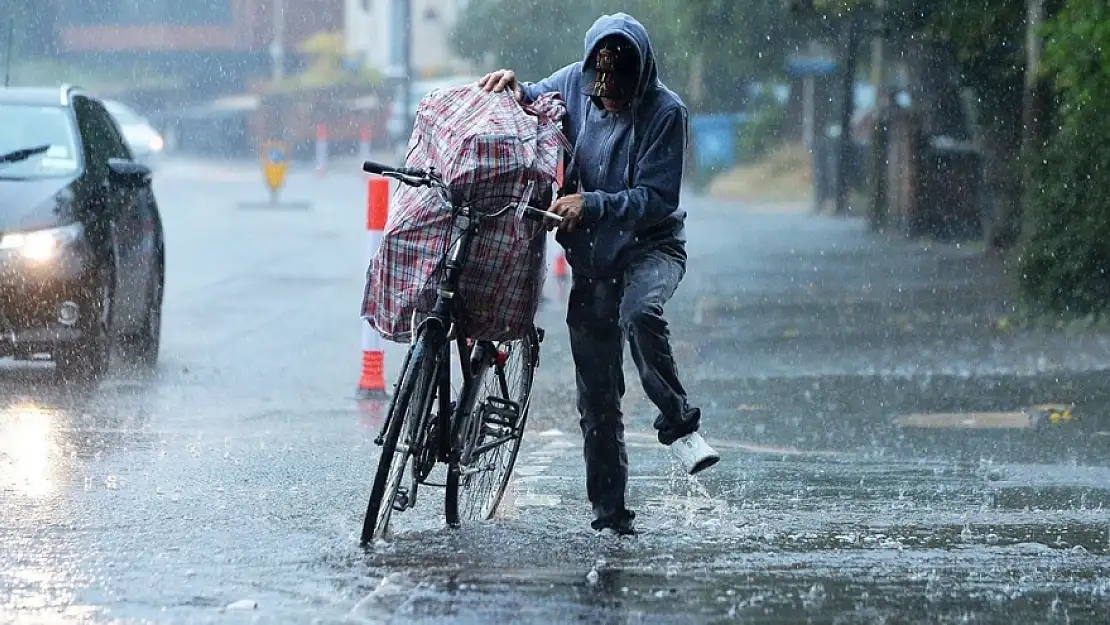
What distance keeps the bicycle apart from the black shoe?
415 millimetres

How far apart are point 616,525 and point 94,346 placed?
18.2 feet

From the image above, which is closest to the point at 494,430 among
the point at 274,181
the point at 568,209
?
the point at 568,209

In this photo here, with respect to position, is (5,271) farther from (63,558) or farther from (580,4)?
(580,4)

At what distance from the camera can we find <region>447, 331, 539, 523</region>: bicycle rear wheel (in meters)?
6.77

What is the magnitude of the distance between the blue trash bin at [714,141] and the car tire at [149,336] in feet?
117

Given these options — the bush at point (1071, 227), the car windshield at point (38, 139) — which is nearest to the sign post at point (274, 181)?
the bush at point (1071, 227)

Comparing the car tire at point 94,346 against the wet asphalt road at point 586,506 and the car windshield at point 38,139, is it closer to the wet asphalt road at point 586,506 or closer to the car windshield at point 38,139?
the wet asphalt road at point 586,506

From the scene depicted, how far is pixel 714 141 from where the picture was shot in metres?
48.5

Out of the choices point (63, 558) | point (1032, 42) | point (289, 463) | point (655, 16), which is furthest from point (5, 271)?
point (655, 16)

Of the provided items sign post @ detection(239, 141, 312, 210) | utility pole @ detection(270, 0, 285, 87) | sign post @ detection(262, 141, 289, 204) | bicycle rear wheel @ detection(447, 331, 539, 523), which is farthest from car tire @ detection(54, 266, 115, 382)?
utility pole @ detection(270, 0, 285, 87)

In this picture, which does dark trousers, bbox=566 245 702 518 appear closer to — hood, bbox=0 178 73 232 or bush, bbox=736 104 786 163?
hood, bbox=0 178 73 232

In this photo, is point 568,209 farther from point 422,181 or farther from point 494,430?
point 494,430

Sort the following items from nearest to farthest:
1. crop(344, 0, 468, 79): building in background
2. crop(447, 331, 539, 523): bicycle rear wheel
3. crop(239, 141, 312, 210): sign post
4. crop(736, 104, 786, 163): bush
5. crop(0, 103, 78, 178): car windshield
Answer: crop(447, 331, 539, 523): bicycle rear wheel → crop(0, 103, 78, 178): car windshield → crop(239, 141, 312, 210): sign post → crop(736, 104, 786, 163): bush → crop(344, 0, 468, 79): building in background

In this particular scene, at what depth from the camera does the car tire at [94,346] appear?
11453 millimetres
